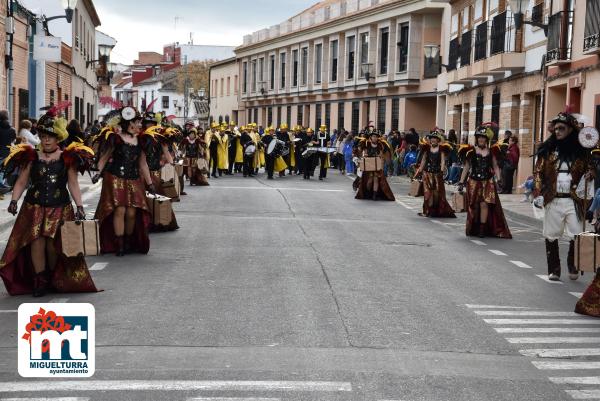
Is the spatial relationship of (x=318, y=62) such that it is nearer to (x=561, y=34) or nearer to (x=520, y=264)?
(x=561, y=34)

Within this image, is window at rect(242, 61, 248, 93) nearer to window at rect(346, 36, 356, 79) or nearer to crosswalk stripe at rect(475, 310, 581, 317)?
window at rect(346, 36, 356, 79)

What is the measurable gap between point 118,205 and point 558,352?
6.43 meters

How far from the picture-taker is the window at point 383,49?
50.5m

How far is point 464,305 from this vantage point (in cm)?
934

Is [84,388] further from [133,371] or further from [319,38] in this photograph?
[319,38]

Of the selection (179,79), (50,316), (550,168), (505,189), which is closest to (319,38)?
(505,189)

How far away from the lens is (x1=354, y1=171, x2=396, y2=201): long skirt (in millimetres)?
23922

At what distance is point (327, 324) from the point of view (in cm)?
814

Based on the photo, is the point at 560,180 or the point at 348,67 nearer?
the point at 560,180

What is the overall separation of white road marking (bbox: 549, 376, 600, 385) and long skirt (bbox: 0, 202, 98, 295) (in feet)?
15.6

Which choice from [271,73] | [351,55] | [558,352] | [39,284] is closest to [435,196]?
[39,284]

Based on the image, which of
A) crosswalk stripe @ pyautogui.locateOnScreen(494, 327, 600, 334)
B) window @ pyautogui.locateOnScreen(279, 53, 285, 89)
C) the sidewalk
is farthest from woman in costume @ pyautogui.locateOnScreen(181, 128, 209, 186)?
window @ pyautogui.locateOnScreen(279, 53, 285, 89)

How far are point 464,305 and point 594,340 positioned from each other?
5.14ft

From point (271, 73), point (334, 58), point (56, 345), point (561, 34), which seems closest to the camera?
point (56, 345)
